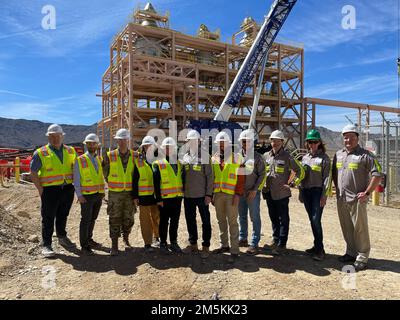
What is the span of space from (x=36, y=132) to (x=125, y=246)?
76.7 meters

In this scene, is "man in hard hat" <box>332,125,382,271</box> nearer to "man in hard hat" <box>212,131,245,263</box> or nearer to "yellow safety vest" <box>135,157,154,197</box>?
"man in hard hat" <box>212,131,245,263</box>

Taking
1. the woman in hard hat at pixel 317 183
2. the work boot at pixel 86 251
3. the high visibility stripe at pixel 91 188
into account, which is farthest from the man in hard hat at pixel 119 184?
the woman in hard hat at pixel 317 183

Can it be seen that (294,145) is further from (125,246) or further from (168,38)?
(125,246)

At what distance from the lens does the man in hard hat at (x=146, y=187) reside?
489 centimetres

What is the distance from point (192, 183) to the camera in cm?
477

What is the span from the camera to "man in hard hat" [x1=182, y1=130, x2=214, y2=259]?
15.6ft

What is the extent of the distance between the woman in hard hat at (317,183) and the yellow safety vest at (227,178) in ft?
3.55

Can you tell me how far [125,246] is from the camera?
5441 mm

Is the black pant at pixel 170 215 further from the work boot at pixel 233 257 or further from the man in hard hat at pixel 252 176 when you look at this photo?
the man in hard hat at pixel 252 176

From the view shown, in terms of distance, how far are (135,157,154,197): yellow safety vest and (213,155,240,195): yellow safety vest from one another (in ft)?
3.21

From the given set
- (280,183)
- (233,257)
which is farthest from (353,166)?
(233,257)

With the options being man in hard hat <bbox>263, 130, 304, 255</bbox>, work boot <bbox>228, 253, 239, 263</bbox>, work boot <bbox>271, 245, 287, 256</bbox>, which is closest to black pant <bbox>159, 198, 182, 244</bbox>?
work boot <bbox>228, 253, 239, 263</bbox>
